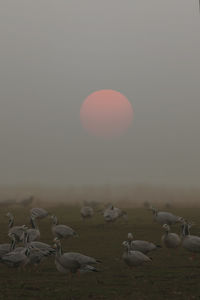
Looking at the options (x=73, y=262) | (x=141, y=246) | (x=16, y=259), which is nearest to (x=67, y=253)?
(x=73, y=262)

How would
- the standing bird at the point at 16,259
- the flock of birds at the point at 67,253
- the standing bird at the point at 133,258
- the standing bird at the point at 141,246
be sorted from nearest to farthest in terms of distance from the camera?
the flock of birds at the point at 67,253 → the standing bird at the point at 16,259 → the standing bird at the point at 133,258 → the standing bird at the point at 141,246

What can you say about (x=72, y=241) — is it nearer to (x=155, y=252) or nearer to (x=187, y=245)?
(x=155, y=252)

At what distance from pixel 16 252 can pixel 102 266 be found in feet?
11.4

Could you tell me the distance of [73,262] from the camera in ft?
57.6

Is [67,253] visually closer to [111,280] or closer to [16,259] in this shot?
[111,280]

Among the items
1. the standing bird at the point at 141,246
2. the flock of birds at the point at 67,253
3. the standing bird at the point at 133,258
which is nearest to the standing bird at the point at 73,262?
the flock of birds at the point at 67,253

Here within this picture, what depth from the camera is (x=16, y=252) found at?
18781 mm

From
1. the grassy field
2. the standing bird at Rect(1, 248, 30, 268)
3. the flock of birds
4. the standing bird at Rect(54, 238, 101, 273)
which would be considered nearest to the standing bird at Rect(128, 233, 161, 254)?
the flock of birds

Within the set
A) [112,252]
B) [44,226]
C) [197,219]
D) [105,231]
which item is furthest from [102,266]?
[197,219]

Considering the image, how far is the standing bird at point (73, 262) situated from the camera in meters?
17.6

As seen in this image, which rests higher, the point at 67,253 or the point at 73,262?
the point at 67,253

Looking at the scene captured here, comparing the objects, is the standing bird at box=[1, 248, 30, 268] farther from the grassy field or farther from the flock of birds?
the grassy field

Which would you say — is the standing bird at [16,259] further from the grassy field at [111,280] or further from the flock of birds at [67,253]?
the grassy field at [111,280]

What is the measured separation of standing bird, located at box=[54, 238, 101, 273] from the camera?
1759cm
